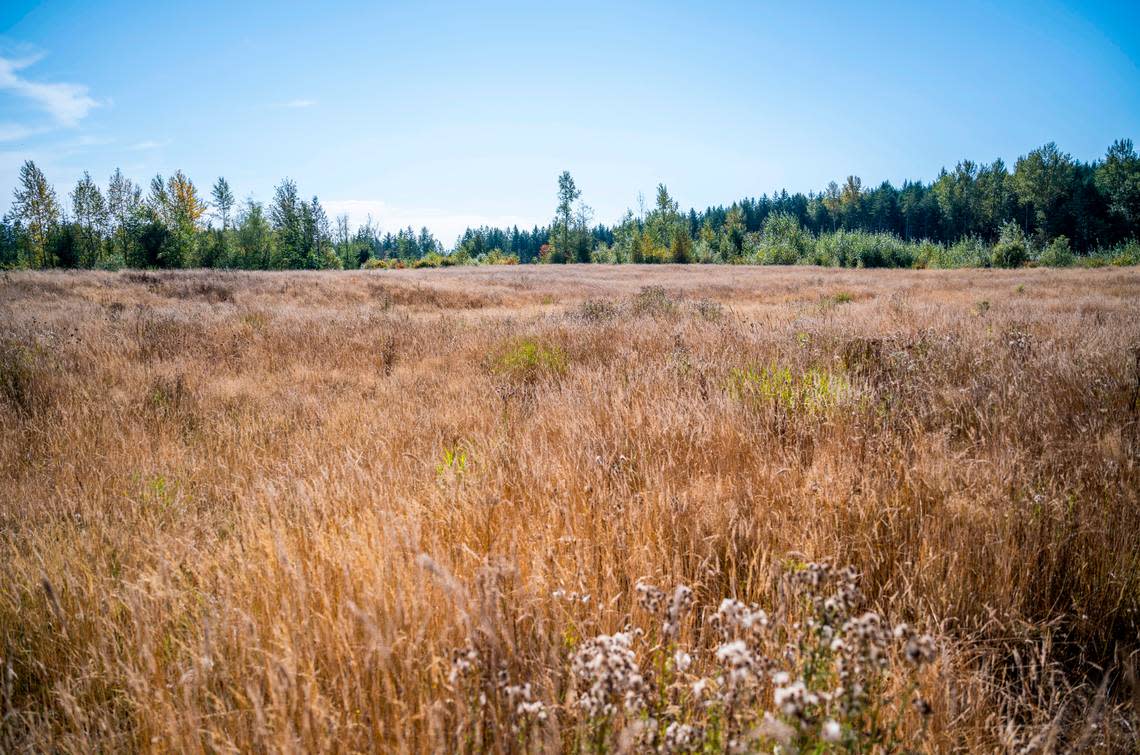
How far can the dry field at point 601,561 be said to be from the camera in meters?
1.32

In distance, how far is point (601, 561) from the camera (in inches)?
86.7

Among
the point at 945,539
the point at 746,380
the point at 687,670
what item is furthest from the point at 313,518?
the point at 746,380

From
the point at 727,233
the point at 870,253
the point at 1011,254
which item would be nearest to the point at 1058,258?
the point at 1011,254

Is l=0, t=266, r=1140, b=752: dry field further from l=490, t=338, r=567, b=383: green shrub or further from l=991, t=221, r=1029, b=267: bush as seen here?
l=991, t=221, r=1029, b=267: bush

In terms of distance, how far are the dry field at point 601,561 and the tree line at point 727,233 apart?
53.6 m

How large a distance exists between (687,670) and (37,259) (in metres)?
91.0

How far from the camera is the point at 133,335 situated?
934cm

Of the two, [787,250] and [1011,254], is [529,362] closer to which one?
[1011,254]

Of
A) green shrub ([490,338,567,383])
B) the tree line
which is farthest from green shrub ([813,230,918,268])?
green shrub ([490,338,567,383])

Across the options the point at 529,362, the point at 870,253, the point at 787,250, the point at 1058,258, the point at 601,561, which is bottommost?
the point at 601,561

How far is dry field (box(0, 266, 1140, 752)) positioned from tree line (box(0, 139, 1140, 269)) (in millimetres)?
53575

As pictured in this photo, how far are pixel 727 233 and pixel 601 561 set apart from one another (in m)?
92.5

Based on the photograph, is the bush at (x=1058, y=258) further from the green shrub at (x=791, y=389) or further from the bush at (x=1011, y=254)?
the green shrub at (x=791, y=389)

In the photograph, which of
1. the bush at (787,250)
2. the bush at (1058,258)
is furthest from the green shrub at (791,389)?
the bush at (787,250)
